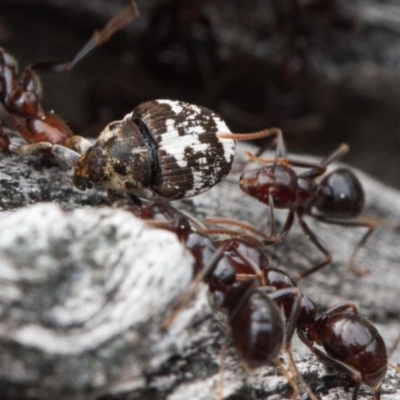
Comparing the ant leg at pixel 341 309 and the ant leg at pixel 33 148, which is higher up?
the ant leg at pixel 33 148

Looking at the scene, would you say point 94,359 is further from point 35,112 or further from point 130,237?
point 35,112

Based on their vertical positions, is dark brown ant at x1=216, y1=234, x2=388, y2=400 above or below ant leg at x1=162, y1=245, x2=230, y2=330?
below

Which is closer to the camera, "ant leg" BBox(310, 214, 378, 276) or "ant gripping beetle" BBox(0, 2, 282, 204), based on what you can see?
"ant gripping beetle" BBox(0, 2, 282, 204)

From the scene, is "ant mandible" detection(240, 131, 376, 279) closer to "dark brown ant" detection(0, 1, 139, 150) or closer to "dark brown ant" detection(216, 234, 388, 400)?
"dark brown ant" detection(216, 234, 388, 400)

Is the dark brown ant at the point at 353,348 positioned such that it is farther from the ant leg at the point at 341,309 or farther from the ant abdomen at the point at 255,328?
the ant abdomen at the point at 255,328

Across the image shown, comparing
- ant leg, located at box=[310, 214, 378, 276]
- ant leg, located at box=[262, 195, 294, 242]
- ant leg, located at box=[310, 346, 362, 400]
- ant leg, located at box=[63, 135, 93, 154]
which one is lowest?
ant leg, located at box=[310, 214, 378, 276]

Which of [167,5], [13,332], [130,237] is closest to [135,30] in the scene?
[167,5]

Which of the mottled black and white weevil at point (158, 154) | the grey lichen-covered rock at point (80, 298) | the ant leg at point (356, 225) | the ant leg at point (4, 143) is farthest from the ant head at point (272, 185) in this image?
the grey lichen-covered rock at point (80, 298)

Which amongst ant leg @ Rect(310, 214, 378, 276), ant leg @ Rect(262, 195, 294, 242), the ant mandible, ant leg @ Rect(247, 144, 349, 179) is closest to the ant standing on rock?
ant leg @ Rect(262, 195, 294, 242)
